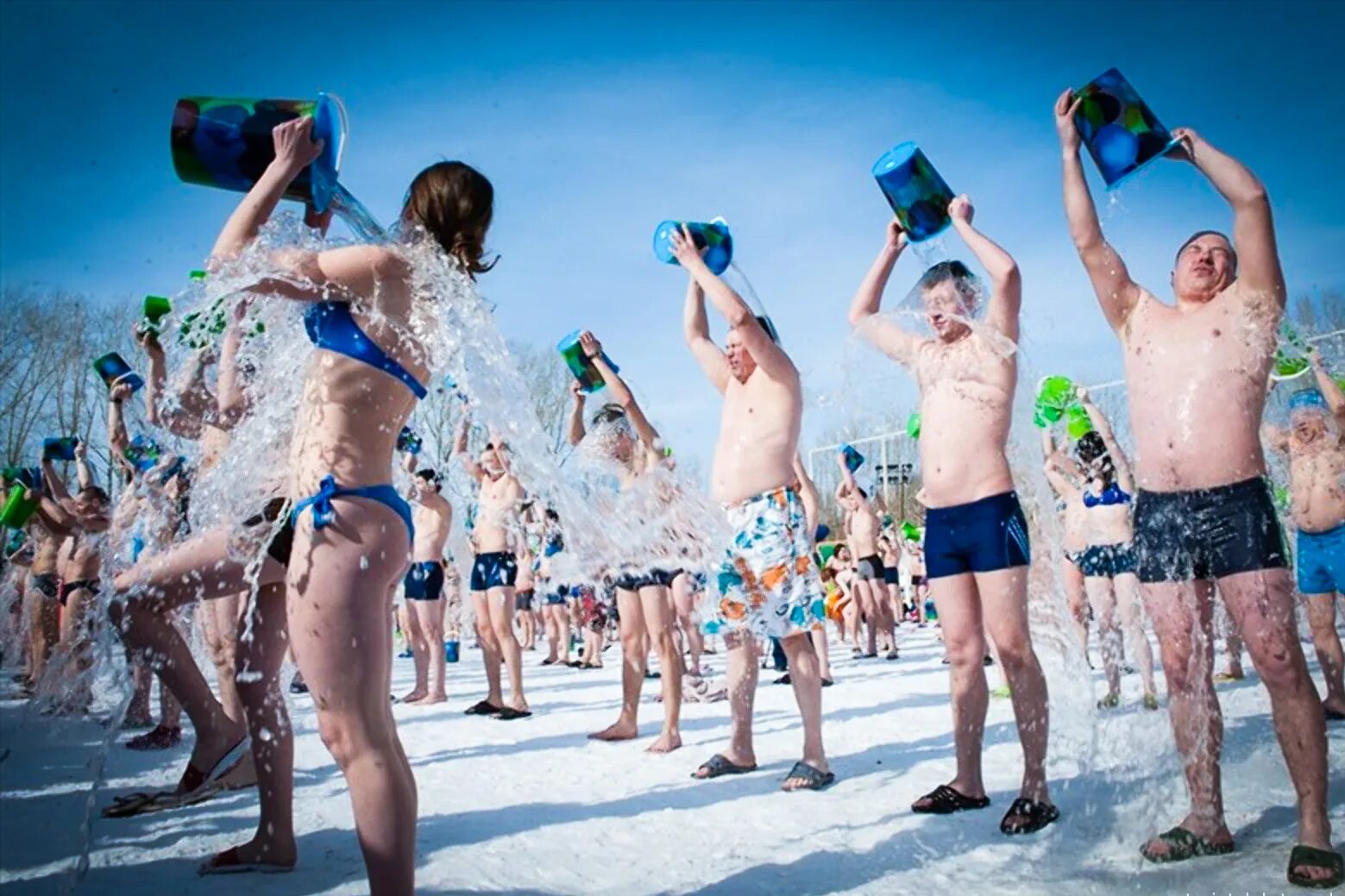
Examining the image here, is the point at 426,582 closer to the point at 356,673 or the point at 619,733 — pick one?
the point at 619,733

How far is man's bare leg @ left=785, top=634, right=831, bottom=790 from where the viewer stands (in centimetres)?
422

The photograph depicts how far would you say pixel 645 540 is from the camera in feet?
18.7

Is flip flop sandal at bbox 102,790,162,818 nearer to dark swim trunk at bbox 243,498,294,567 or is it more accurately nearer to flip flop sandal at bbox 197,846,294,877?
flip flop sandal at bbox 197,846,294,877

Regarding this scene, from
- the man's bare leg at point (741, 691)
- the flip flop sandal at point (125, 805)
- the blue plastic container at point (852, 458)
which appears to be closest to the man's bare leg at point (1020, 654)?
the man's bare leg at point (741, 691)

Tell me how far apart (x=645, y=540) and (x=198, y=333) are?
10.3 ft

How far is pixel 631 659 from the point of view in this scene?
5996 millimetres

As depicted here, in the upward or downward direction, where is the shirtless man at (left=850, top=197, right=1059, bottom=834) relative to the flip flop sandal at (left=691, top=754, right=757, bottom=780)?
upward

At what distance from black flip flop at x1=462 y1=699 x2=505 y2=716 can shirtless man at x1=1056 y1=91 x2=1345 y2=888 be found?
17.5 ft

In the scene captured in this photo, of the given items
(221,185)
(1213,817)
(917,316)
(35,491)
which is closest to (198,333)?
(221,185)

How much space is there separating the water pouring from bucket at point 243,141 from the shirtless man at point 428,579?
230 inches

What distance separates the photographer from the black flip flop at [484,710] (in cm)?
721

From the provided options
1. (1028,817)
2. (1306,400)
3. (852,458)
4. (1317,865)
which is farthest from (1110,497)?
(1317,865)

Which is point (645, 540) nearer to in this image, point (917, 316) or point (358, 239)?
point (917, 316)

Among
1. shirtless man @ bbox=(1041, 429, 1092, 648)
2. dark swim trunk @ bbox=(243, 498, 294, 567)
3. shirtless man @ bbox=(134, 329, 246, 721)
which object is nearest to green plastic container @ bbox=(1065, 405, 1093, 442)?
shirtless man @ bbox=(1041, 429, 1092, 648)
